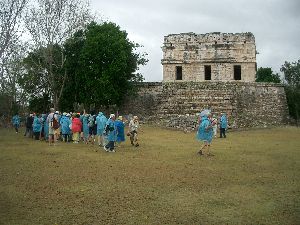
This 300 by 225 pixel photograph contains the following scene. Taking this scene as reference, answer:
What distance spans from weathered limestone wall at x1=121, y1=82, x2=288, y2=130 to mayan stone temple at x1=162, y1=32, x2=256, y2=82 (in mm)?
3870

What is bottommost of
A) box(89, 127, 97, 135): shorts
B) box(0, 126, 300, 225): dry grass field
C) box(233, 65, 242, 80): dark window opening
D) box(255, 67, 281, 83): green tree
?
box(0, 126, 300, 225): dry grass field

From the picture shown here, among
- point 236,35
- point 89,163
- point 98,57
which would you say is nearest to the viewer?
point 89,163

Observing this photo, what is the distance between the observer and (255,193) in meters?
7.17

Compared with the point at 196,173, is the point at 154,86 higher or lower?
higher

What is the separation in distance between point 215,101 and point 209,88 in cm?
140

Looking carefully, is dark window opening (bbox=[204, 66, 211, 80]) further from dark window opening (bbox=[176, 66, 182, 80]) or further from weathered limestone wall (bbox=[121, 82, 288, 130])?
weathered limestone wall (bbox=[121, 82, 288, 130])

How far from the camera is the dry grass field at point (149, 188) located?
5.80 m

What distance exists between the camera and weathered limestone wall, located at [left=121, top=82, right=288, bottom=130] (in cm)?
2800

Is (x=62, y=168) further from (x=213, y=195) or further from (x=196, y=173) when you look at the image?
(x=213, y=195)

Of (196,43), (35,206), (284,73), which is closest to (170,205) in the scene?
(35,206)

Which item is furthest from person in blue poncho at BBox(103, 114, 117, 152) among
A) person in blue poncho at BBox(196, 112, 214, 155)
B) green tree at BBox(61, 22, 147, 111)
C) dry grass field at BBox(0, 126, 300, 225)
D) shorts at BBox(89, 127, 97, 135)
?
green tree at BBox(61, 22, 147, 111)

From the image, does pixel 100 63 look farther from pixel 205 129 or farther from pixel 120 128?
pixel 205 129

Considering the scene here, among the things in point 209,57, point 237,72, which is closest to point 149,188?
point 209,57

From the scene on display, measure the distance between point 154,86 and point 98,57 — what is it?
20.8 ft
